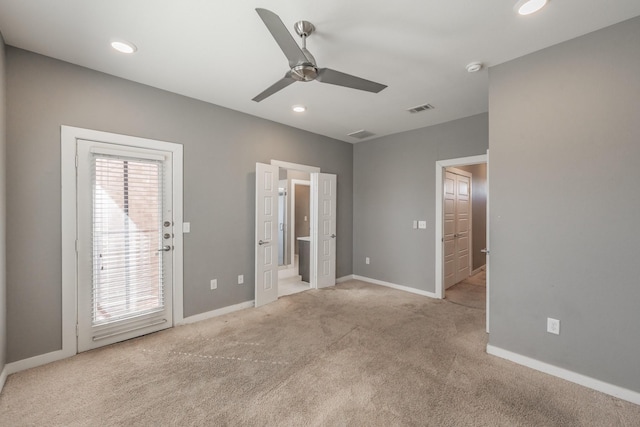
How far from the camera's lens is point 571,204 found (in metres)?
2.21

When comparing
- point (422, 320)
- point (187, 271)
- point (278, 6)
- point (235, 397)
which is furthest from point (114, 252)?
point (422, 320)

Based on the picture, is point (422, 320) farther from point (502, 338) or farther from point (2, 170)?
point (2, 170)

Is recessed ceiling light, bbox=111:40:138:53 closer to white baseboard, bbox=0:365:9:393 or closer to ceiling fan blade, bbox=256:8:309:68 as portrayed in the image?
ceiling fan blade, bbox=256:8:309:68

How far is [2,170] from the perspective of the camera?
219cm

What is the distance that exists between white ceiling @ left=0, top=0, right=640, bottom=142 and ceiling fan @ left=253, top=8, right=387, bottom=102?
0.28 metres

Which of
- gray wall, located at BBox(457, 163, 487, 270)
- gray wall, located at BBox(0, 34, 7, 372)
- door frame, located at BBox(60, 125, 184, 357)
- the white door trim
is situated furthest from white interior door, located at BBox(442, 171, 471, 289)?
gray wall, located at BBox(0, 34, 7, 372)

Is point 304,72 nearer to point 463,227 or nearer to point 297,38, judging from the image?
point 297,38

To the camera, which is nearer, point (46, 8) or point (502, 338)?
point (46, 8)

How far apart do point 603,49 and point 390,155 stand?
3006 millimetres

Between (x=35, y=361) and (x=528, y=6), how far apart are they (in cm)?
478

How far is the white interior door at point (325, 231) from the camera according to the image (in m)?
4.79

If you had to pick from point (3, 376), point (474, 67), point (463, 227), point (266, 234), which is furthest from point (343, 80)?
point (463, 227)

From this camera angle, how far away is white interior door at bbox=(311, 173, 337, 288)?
4.79 metres

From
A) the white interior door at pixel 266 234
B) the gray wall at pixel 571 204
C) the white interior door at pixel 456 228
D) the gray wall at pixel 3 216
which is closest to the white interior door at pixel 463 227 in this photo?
the white interior door at pixel 456 228
